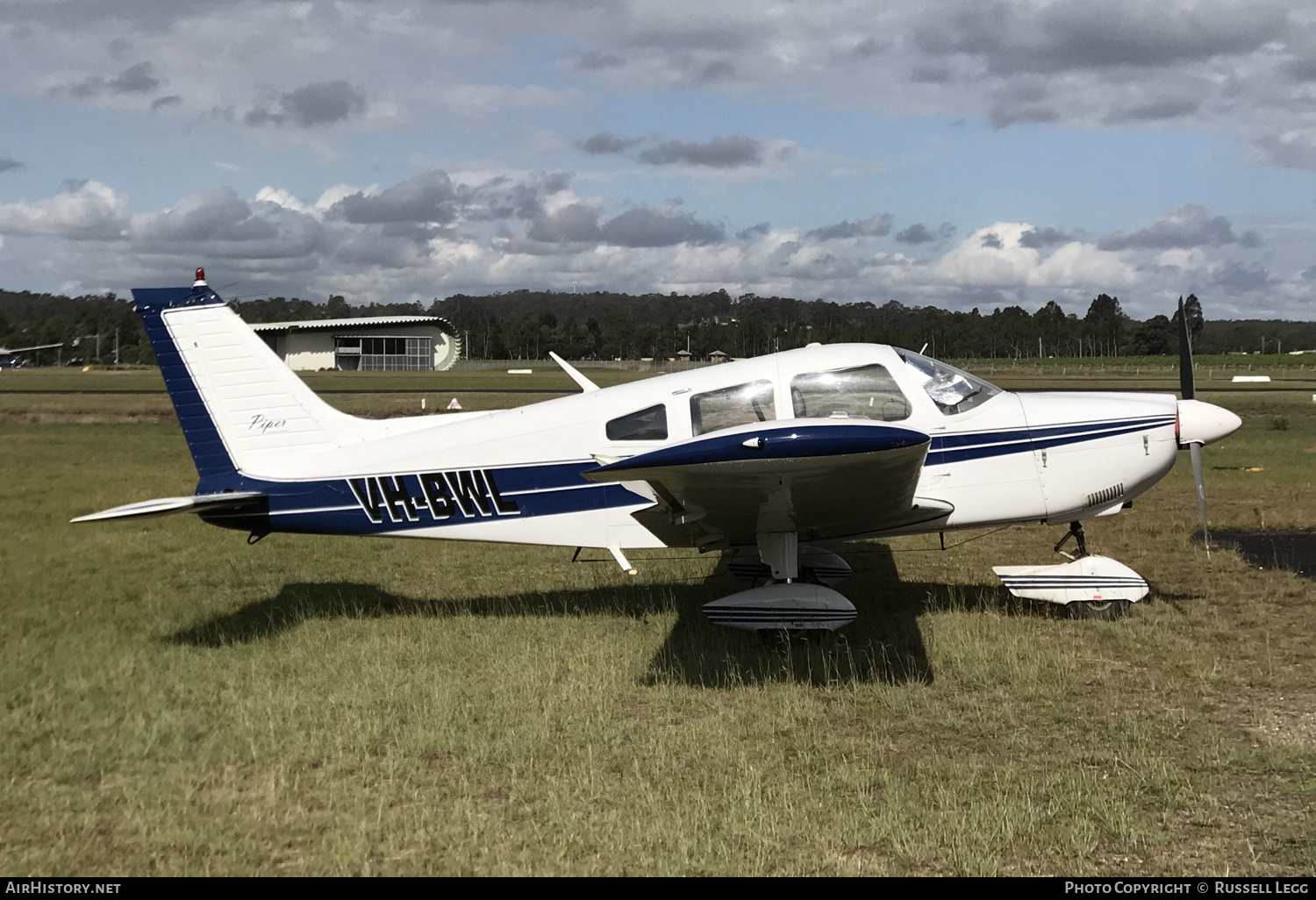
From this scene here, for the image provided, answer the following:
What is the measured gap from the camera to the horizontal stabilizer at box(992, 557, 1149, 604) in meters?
8.00

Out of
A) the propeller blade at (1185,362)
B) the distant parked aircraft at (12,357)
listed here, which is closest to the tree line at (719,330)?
the distant parked aircraft at (12,357)

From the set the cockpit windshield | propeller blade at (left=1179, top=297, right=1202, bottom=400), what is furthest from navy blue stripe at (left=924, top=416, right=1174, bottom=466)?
propeller blade at (left=1179, top=297, right=1202, bottom=400)

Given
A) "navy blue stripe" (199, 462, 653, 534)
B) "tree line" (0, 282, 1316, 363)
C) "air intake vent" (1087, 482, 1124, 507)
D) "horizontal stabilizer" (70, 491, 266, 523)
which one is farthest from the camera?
"tree line" (0, 282, 1316, 363)

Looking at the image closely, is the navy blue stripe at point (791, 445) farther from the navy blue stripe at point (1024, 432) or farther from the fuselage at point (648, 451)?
the navy blue stripe at point (1024, 432)

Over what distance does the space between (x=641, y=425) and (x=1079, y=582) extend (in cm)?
376

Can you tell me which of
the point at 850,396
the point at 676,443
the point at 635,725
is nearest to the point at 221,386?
the point at 676,443

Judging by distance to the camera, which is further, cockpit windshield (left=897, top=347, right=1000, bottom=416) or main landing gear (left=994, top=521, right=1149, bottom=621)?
main landing gear (left=994, top=521, right=1149, bottom=621)

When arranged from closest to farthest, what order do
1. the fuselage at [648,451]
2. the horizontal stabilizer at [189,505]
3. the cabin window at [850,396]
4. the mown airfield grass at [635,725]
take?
1. the mown airfield grass at [635,725]
2. the horizontal stabilizer at [189,505]
3. the cabin window at [850,396]
4. the fuselage at [648,451]

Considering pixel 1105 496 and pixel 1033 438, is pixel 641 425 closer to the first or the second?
pixel 1033 438

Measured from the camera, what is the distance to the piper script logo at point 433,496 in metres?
8.04

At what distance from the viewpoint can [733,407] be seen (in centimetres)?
738

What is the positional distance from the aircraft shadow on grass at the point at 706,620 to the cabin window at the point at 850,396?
169cm

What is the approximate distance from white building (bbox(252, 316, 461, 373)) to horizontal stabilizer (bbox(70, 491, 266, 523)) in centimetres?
7584

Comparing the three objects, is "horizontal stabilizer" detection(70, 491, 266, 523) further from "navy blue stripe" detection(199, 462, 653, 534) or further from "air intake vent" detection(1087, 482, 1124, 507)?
"air intake vent" detection(1087, 482, 1124, 507)
